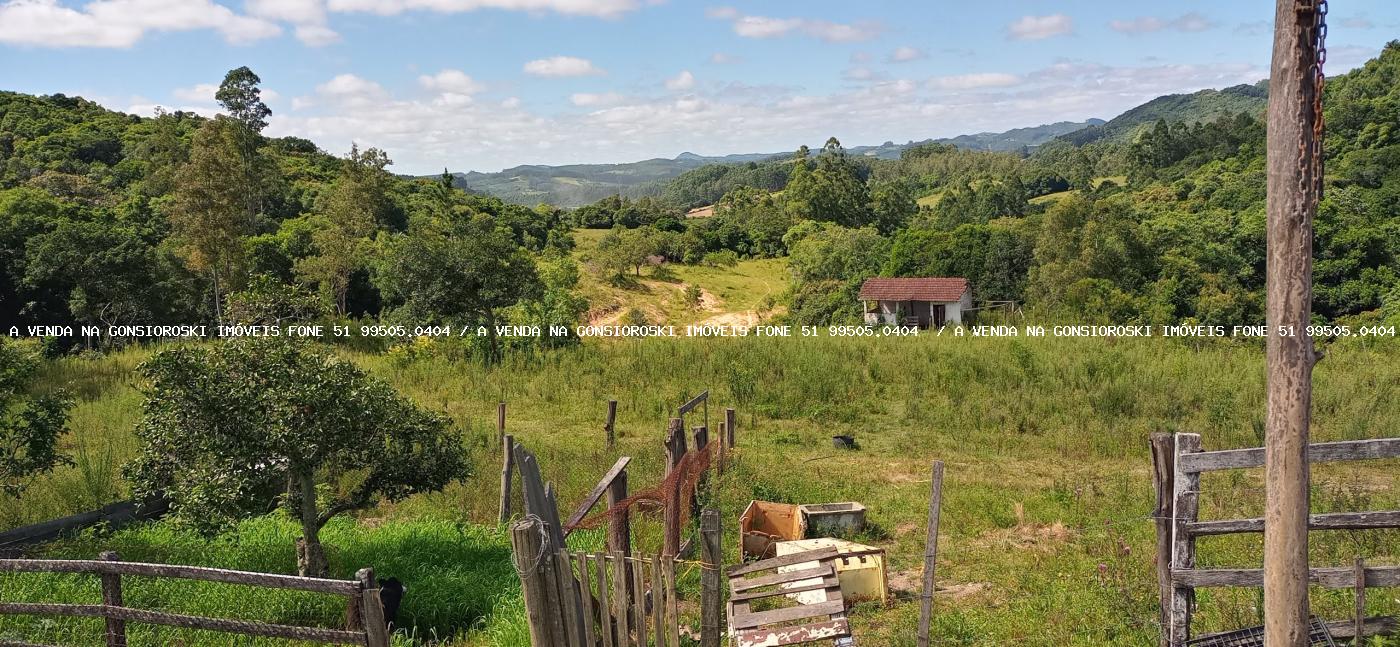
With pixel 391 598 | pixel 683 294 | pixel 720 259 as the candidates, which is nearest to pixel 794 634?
pixel 391 598

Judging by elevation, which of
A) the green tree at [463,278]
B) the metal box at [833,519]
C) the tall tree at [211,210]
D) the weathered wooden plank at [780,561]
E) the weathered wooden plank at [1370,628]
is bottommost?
the metal box at [833,519]

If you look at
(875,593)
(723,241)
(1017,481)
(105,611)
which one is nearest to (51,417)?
(105,611)

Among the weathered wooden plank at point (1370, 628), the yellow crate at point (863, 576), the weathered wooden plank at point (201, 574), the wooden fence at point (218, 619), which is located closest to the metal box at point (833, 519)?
the yellow crate at point (863, 576)

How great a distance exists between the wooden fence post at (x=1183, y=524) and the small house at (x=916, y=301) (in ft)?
67.6

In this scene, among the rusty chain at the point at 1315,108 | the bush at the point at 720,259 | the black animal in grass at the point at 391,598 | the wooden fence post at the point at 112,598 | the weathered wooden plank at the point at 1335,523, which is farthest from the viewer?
the bush at the point at 720,259

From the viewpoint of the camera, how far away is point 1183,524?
4215mm

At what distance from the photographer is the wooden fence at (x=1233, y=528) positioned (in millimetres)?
4070

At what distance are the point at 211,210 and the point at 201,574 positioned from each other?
1972 cm

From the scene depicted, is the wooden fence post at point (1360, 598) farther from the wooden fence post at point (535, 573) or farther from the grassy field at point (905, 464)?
the wooden fence post at point (535, 573)

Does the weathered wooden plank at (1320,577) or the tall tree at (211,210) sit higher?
the tall tree at (211,210)

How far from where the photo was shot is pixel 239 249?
21.5m

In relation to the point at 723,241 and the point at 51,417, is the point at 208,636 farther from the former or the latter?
the point at 723,241

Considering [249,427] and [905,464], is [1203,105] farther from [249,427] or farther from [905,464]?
[249,427]

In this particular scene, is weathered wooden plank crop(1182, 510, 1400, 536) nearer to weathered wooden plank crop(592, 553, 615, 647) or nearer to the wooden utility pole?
the wooden utility pole
